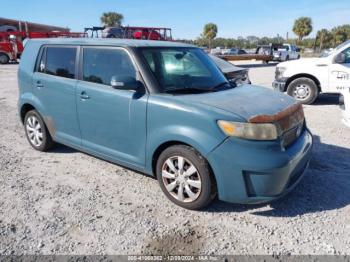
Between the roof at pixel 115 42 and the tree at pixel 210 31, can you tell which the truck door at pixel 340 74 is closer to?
the roof at pixel 115 42

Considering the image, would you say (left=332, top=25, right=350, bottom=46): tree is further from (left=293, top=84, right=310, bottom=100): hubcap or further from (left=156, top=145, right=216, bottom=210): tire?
(left=156, top=145, right=216, bottom=210): tire

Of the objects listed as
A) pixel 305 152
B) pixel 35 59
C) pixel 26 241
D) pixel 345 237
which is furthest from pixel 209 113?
pixel 35 59

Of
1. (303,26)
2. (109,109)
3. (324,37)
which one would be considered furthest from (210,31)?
(109,109)

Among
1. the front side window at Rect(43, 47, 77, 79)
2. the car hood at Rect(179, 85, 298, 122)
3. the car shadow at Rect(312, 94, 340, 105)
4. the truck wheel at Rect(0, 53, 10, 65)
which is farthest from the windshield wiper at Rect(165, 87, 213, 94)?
the truck wheel at Rect(0, 53, 10, 65)

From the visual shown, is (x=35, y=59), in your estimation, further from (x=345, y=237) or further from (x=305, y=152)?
(x=345, y=237)

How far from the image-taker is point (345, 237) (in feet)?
9.74

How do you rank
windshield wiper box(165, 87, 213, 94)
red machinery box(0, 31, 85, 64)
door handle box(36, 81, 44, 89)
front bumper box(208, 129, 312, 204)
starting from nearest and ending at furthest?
front bumper box(208, 129, 312, 204) → windshield wiper box(165, 87, 213, 94) → door handle box(36, 81, 44, 89) → red machinery box(0, 31, 85, 64)

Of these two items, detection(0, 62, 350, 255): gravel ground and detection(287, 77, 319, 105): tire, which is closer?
detection(0, 62, 350, 255): gravel ground

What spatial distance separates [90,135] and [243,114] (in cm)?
209

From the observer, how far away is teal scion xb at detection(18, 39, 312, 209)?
3.03 meters

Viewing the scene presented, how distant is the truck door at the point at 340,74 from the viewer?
320 inches

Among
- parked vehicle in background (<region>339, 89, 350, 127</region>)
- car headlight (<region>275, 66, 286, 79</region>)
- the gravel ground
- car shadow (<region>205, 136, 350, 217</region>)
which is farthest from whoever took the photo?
car headlight (<region>275, 66, 286, 79</region>)

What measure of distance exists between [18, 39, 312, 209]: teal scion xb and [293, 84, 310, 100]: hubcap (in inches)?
208

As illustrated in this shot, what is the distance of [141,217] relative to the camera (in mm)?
3309
